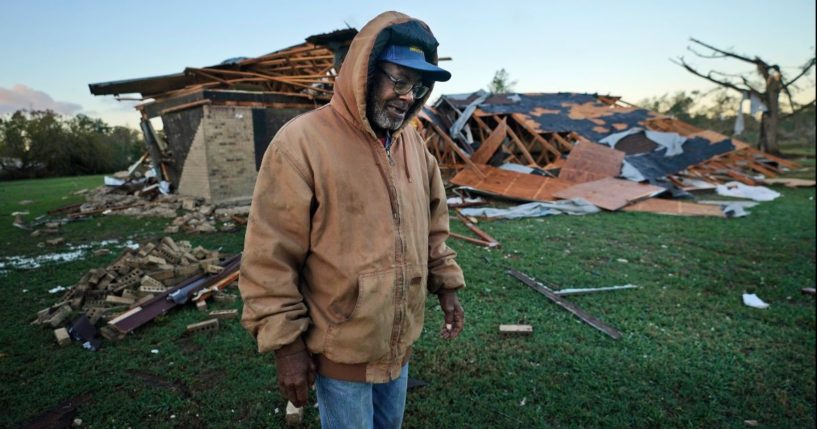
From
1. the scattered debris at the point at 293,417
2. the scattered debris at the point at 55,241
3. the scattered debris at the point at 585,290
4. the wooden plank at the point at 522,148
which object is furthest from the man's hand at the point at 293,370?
the wooden plank at the point at 522,148

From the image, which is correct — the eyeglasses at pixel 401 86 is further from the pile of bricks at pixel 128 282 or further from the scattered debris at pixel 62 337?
the scattered debris at pixel 62 337

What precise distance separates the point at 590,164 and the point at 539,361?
31.8 ft

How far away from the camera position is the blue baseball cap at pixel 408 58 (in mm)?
1440

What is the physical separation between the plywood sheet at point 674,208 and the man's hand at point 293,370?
32.7 feet

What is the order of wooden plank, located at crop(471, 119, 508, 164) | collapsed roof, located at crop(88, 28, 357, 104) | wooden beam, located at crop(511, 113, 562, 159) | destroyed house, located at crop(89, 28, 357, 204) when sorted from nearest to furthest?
destroyed house, located at crop(89, 28, 357, 204) → collapsed roof, located at crop(88, 28, 357, 104) → wooden plank, located at crop(471, 119, 508, 164) → wooden beam, located at crop(511, 113, 562, 159)

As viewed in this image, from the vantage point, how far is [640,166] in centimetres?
1180

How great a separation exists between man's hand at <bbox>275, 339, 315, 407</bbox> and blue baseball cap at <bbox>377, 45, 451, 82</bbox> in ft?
3.55

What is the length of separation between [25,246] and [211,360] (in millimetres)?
6629

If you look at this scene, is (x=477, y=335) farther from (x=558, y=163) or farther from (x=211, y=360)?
(x=558, y=163)

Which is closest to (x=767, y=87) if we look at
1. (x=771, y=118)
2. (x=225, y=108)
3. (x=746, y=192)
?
(x=771, y=118)

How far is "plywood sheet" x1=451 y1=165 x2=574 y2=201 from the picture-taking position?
34.7 feet

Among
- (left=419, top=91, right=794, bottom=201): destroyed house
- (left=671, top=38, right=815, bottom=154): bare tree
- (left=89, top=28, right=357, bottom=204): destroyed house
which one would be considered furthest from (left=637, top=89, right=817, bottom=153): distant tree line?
(left=89, top=28, right=357, bottom=204): destroyed house

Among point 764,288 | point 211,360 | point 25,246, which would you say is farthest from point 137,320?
point 764,288

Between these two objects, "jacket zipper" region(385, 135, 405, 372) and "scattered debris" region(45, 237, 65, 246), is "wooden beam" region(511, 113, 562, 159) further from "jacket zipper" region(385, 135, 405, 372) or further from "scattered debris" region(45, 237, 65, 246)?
"scattered debris" region(45, 237, 65, 246)
